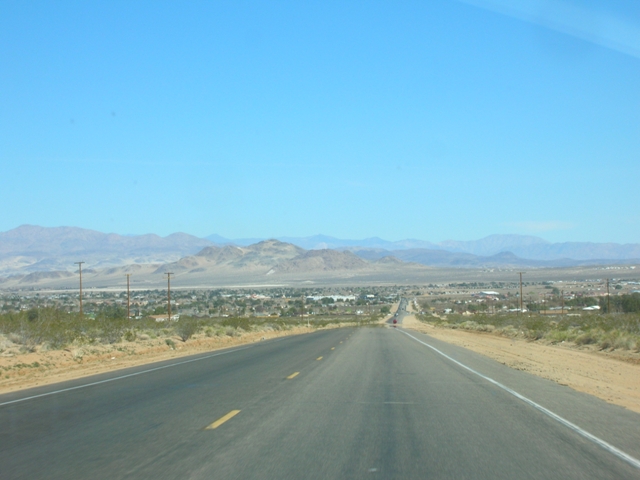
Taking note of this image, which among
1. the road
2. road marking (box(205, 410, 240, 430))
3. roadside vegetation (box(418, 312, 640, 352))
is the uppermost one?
road marking (box(205, 410, 240, 430))

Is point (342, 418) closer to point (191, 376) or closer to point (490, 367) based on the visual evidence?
point (191, 376)

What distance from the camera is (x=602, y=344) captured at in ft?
99.1

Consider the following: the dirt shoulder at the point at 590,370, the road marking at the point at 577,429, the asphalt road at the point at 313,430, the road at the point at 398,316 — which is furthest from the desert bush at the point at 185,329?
the road at the point at 398,316

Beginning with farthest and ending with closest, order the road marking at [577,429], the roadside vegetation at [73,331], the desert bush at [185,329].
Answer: the desert bush at [185,329] → the roadside vegetation at [73,331] → the road marking at [577,429]

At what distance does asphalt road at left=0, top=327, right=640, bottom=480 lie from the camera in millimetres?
7719

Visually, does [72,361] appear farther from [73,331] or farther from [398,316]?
[398,316]

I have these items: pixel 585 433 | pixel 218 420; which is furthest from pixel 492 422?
pixel 218 420

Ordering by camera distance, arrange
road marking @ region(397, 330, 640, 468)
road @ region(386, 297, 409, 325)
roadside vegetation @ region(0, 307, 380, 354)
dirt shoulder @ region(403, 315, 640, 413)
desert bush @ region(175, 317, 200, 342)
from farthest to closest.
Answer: road @ region(386, 297, 409, 325), desert bush @ region(175, 317, 200, 342), roadside vegetation @ region(0, 307, 380, 354), dirt shoulder @ region(403, 315, 640, 413), road marking @ region(397, 330, 640, 468)

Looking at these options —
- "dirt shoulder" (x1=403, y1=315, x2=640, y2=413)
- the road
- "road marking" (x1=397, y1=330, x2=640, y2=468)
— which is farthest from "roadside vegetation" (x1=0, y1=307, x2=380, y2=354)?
the road

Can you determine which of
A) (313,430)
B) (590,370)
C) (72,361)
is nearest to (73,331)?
(72,361)

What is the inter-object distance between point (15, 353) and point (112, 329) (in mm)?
8308

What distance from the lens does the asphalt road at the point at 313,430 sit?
7.72m

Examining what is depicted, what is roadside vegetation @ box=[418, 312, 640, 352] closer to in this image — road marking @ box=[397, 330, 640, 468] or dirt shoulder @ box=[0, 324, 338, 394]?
road marking @ box=[397, 330, 640, 468]

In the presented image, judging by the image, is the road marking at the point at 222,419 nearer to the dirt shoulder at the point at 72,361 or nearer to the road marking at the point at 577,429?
the road marking at the point at 577,429
